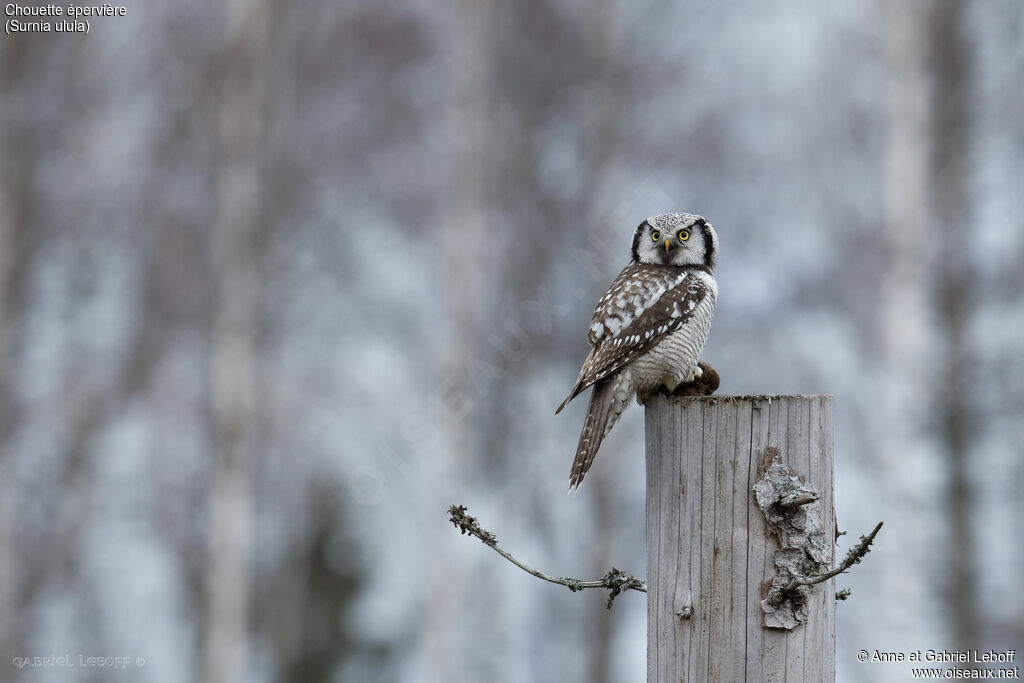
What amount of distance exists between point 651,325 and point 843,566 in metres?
1.24

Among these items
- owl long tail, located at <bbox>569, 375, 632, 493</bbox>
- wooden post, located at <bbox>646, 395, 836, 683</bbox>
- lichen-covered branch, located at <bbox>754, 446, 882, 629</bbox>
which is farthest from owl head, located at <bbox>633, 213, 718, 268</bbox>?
lichen-covered branch, located at <bbox>754, 446, 882, 629</bbox>

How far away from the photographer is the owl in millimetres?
3098

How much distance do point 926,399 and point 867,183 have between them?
1.64 meters

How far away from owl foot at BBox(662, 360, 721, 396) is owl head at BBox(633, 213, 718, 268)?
0.48m

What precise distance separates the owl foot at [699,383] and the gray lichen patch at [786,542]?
1019 mm

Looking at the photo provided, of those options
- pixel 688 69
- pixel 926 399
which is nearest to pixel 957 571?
pixel 926 399

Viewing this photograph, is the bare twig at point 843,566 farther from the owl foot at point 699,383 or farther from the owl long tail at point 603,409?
the owl foot at point 699,383

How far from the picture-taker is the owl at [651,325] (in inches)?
122

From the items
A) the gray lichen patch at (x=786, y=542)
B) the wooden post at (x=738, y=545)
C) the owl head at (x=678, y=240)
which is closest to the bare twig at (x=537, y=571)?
the wooden post at (x=738, y=545)

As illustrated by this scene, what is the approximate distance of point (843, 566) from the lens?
217 cm

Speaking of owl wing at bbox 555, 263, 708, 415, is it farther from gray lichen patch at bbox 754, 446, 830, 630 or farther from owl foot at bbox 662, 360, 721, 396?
gray lichen patch at bbox 754, 446, 830, 630

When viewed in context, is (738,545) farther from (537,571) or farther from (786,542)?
(537,571)

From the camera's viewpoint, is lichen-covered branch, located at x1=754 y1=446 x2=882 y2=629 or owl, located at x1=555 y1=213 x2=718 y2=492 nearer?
lichen-covered branch, located at x1=754 y1=446 x2=882 y2=629

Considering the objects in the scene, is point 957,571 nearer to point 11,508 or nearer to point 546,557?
point 546,557
